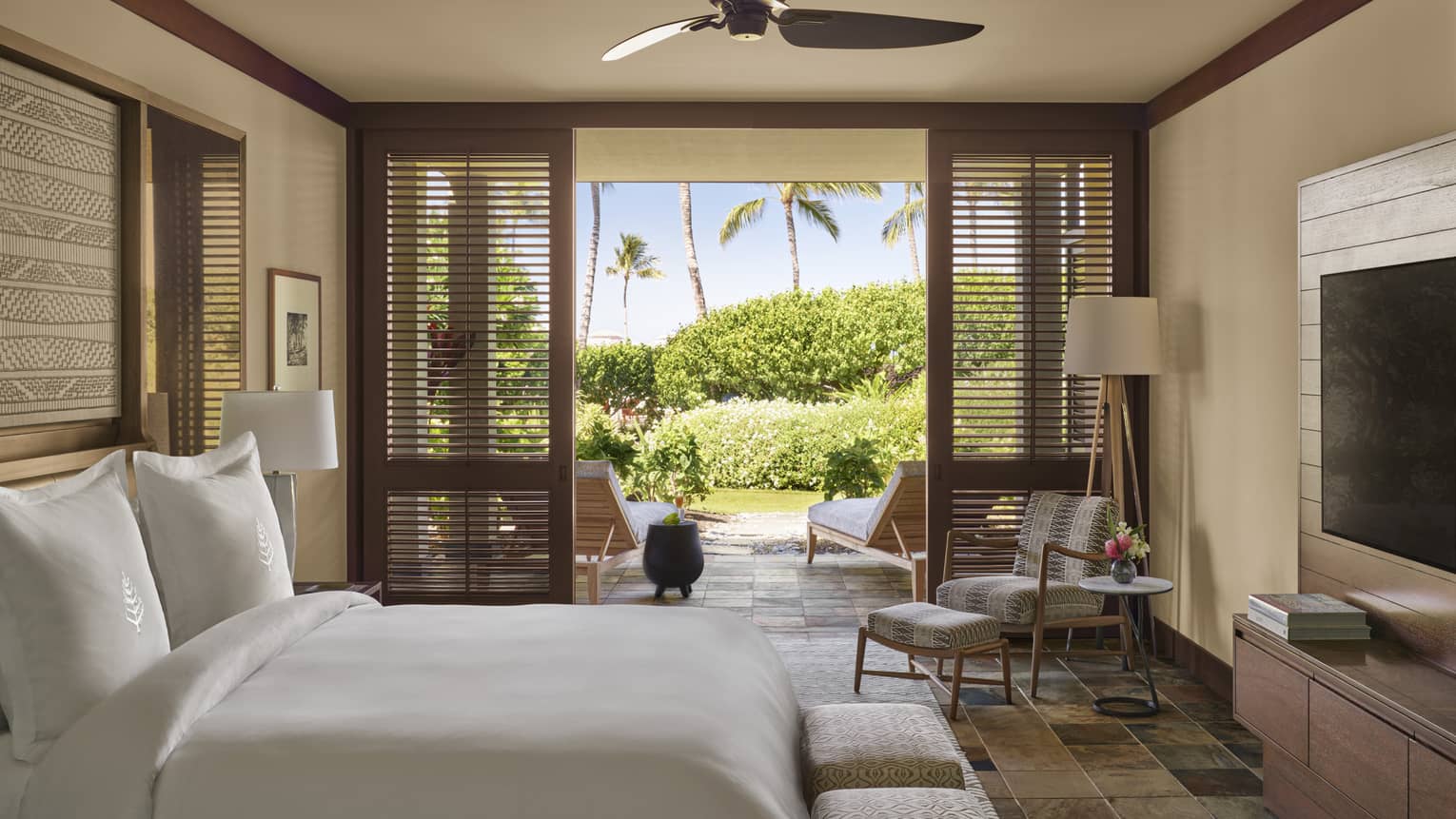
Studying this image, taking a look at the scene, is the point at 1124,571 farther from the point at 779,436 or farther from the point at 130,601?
the point at 779,436

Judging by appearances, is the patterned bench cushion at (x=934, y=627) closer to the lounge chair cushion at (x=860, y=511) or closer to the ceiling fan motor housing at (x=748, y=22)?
the lounge chair cushion at (x=860, y=511)

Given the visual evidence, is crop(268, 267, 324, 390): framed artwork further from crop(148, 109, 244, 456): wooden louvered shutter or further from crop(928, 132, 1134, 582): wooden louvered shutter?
crop(928, 132, 1134, 582): wooden louvered shutter

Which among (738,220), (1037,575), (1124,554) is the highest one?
(738,220)

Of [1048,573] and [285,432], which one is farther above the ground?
[285,432]

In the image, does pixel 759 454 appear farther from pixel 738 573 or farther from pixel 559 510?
pixel 559 510

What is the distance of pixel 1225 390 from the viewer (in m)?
4.56

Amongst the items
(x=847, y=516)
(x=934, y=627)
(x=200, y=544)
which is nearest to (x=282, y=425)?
(x=200, y=544)

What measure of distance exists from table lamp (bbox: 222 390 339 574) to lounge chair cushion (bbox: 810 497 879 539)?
3.92 meters

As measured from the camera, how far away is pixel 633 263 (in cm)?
1622

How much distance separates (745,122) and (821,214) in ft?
35.0

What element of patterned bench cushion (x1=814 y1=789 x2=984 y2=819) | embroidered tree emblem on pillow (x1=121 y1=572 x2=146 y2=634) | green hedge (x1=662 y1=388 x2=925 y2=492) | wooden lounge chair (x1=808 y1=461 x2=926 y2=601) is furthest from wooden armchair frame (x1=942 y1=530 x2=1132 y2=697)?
green hedge (x1=662 y1=388 x2=925 y2=492)

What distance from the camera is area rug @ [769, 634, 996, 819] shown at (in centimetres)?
455

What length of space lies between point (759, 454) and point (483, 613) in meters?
9.36

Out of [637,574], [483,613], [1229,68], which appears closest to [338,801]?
[483,613]
